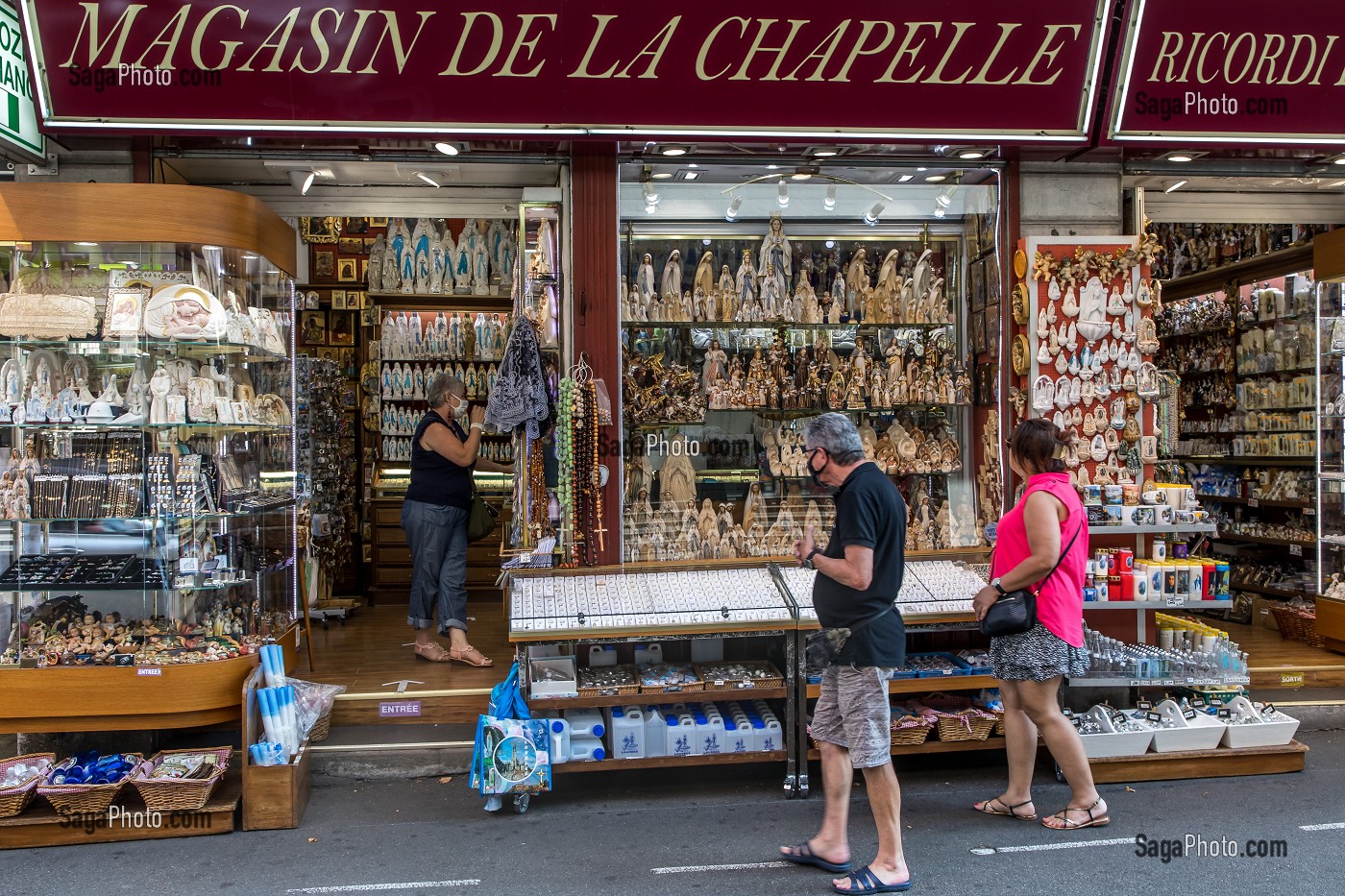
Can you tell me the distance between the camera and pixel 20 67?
5238 mm

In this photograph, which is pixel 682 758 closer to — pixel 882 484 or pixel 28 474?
pixel 882 484

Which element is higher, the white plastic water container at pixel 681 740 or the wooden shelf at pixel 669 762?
the white plastic water container at pixel 681 740

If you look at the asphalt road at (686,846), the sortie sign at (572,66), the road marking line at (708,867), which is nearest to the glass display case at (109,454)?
the sortie sign at (572,66)

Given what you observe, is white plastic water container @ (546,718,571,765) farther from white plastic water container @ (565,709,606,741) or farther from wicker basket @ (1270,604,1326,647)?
wicker basket @ (1270,604,1326,647)

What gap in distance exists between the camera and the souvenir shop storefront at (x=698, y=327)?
16.9 ft

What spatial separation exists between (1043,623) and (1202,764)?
1443mm

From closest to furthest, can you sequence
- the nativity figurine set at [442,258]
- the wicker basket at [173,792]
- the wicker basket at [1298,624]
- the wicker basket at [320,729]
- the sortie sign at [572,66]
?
1. the wicker basket at [173,792]
2. the sortie sign at [572,66]
3. the wicker basket at [320,729]
4. the wicker basket at [1298,624]
5. the nativity figurine set at [442,258]

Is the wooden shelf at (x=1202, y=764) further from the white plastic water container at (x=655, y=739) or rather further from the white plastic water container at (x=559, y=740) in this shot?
the white plastic water container at (x=559, y=740)

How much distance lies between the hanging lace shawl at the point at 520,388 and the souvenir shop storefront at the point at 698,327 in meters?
0.02

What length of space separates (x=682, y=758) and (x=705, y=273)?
3061 mm

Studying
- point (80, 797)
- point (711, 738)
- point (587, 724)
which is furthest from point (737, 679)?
point (80, 797)

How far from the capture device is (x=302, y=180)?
6410 mm

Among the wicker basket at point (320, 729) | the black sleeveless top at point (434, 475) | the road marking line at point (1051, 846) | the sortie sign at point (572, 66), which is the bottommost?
the road marking line at point (1051, 846)

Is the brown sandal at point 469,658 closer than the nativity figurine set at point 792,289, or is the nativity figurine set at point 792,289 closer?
the brown sandal at point 469,658
